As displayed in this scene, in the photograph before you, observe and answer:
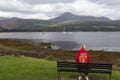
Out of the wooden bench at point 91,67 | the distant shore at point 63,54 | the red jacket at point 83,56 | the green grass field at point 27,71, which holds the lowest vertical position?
the distant shore at point 63,54

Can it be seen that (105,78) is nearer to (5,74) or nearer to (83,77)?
(83,77)

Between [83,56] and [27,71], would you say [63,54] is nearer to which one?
[27,71]

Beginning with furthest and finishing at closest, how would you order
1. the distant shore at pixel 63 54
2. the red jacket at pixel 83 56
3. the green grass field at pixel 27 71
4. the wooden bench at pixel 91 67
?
the distant shore at pixel 63 54, the green grass field at pixel 27 71, the red jacket at pixel 83 56, the wooden bench at pixel 91 67

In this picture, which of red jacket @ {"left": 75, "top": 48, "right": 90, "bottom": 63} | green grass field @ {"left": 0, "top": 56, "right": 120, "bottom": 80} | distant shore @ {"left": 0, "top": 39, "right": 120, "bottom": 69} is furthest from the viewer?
distant shore @ {"left": 0, "top": 39, "right": 120, "bottom": 69}

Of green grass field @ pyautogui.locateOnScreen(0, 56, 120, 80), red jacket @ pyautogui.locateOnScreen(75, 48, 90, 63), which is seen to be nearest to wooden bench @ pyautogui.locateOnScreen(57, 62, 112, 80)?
red jacket @ pyautogui.locateOnScreen(75, 48, 90, 63)

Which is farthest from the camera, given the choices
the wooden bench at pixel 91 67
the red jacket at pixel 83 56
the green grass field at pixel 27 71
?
the green grass field at pixel 27 71

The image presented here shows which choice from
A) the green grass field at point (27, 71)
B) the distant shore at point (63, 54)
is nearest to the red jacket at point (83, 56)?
the green grass field at point (27, 71)

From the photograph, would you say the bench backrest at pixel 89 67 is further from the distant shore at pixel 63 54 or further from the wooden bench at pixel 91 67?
the distant shore at pixel 63 54

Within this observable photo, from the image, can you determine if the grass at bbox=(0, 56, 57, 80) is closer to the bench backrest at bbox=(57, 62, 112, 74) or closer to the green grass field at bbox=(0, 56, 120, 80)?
the green grass field at bbox=(0, 56, 120, 80)

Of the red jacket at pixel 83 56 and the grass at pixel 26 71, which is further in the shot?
the grass at pixel 26 71

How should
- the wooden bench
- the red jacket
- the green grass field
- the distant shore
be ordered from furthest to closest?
the distant shore → the green grass field → the red jacket → the wooden bench

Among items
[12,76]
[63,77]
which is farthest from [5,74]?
[63,77]

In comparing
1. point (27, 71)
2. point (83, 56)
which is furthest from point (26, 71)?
point (83, 56)

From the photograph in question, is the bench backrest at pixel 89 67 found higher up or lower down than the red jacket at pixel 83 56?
lower down
